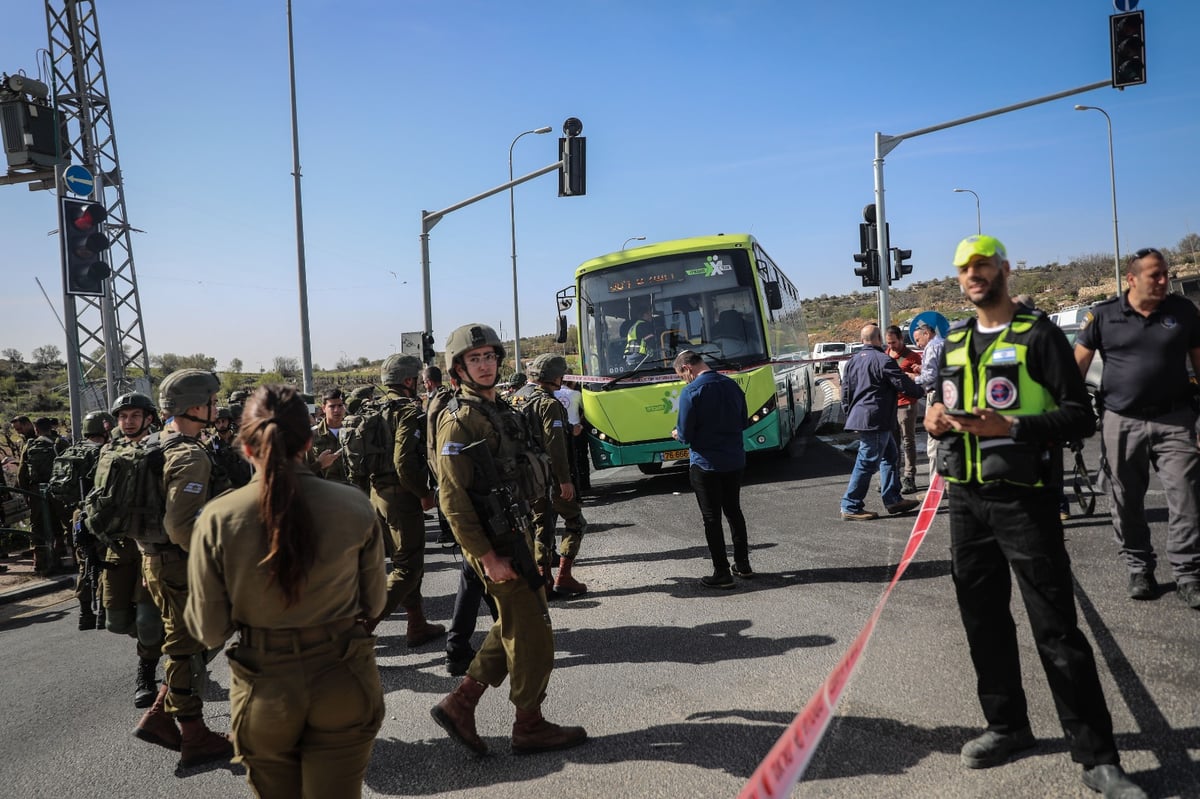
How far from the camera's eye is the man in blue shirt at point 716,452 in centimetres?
645

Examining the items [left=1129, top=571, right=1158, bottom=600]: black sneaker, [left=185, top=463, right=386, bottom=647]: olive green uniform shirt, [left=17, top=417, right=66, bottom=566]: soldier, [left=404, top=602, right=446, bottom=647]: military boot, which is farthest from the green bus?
[left=185, top=463, right=386, bottom=647]: olive green uniform shirt

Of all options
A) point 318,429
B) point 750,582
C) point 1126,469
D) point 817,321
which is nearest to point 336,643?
point 750,582

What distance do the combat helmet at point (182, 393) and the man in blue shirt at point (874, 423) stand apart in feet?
20.0

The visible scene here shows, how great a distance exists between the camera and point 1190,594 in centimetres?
501

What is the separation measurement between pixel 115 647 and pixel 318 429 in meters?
2.46

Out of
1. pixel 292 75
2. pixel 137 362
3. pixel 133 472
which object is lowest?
pixel 133 472

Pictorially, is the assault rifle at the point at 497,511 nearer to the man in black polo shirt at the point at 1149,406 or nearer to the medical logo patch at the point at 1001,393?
the medical logo patch at the point at 1001,393

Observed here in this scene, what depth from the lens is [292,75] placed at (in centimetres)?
1773

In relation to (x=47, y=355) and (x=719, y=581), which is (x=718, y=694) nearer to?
(x=719, y=581)

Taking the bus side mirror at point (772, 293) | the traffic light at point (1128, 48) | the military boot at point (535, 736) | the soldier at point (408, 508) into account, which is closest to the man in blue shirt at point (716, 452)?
the soldier at point (408, 508)

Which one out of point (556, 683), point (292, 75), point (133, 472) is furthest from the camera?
point (292, 75)

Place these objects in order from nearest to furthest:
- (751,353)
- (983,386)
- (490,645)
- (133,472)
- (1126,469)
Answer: (983,386) → (490,645) → (133,472) → (1126,469) → (751,353)

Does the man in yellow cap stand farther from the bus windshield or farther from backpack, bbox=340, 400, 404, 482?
the bus windshield

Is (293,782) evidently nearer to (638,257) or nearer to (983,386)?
(983,386)
